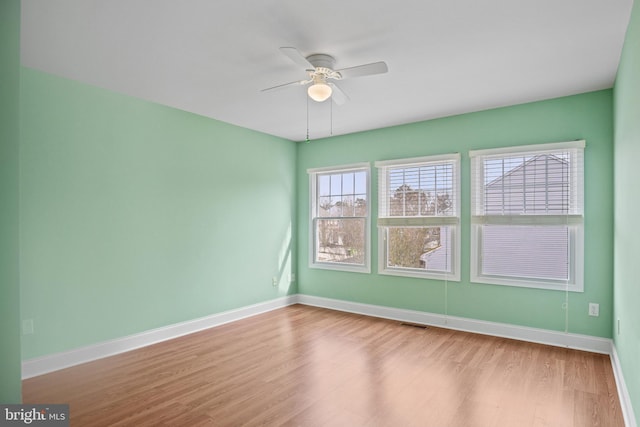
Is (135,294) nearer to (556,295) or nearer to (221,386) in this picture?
(221,386)

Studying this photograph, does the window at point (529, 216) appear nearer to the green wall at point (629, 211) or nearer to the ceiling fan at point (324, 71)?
the green wall at point (629, 211)

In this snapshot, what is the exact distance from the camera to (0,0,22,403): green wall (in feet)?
6.32

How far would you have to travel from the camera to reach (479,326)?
14.1ft

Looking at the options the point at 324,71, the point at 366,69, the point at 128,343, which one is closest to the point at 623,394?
the point at 366,69

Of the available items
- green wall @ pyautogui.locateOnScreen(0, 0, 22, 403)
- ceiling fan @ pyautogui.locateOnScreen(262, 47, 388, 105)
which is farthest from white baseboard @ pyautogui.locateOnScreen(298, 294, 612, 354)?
green wall @ pyautogui.locateOnScreen(0, 0, 22, 403)

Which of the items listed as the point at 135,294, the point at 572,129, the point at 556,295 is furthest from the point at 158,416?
the point at 572,129

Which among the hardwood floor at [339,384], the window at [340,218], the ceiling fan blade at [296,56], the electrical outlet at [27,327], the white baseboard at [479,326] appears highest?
the ceiling fan blade at [296,56]

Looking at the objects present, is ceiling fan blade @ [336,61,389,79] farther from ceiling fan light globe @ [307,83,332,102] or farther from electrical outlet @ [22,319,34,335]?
electrical outlet @ [22,319,34,335]

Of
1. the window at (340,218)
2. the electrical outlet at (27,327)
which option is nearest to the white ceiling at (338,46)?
the window at (340,218)

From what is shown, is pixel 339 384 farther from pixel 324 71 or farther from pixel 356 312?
pixel 324 71

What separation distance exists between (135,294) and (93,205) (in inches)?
40.5

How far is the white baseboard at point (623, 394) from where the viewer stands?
7.46 feet

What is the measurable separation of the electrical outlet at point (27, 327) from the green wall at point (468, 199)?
3602mm

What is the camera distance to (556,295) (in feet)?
12.6
